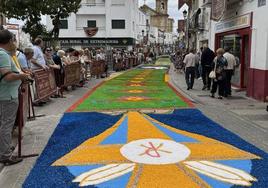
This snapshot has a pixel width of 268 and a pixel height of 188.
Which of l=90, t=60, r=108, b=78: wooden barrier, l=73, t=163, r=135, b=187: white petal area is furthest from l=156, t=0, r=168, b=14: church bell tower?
l=73, t=163, r=135, b=187: white petal area

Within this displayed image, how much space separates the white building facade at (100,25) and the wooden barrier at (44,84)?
134 feet

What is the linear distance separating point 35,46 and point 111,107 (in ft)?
10.7

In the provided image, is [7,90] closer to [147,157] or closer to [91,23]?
[147,157]

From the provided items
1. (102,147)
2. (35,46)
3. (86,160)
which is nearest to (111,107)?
(35,46)

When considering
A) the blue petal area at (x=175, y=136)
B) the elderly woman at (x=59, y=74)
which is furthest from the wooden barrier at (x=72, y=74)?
the blue petal area at (x=175, y=136)

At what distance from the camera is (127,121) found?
32.1 feet

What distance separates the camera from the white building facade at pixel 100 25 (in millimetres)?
54531

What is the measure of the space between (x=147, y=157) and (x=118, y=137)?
154cm

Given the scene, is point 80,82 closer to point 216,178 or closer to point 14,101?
point 14,101

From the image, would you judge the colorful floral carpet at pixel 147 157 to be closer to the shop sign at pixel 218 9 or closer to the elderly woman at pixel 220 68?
the elderly woman at pixel 220 68

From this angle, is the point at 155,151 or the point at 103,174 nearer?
the point at 103,174

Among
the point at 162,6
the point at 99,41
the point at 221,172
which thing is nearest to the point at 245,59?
the point at 221,172

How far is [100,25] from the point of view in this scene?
55344mm

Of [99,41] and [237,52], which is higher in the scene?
[99,41]
